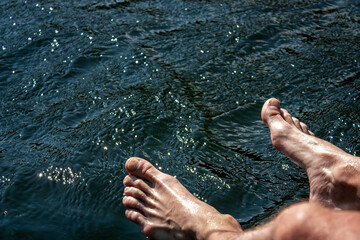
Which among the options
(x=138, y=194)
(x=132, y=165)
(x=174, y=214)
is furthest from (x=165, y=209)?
(x=132, y=165)

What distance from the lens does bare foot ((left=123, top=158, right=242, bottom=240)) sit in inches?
87.0

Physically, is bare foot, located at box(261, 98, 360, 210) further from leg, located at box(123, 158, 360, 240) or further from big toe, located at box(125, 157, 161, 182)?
big toe, located at box(125, 157, 161, 182)

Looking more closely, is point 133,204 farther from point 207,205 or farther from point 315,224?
point 315,224

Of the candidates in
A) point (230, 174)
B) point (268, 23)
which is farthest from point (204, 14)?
point (230, 174)

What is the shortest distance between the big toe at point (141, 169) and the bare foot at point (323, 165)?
772 millimetres

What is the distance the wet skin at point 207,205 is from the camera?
7.28ft

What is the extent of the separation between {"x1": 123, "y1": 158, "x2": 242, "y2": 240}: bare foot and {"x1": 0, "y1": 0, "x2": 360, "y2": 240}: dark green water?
0.10 metres

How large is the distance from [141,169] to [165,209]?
0.93ft

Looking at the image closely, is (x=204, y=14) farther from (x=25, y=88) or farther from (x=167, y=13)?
(x=25, y=88)

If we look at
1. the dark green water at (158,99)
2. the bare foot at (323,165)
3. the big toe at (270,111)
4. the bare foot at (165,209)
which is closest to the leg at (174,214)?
the bare foot at (165,209)

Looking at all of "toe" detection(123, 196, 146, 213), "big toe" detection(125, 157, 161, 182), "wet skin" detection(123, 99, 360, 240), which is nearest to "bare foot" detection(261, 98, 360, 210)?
"wet skin" detection(123, 99, 360, 240)

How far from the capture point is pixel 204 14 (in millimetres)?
4652

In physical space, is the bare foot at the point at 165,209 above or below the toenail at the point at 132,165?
below

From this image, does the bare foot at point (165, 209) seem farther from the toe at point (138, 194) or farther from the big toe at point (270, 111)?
the big toe at point (270, 111)
